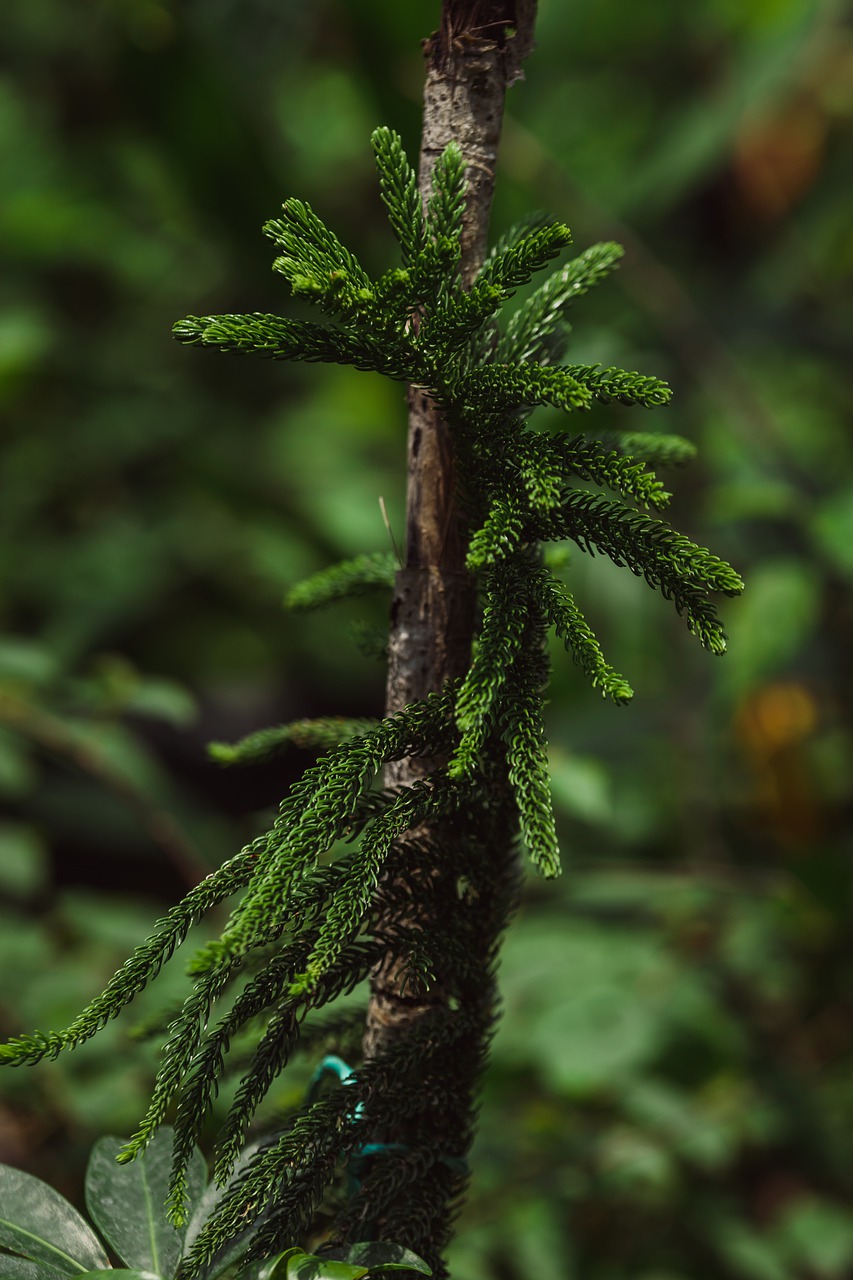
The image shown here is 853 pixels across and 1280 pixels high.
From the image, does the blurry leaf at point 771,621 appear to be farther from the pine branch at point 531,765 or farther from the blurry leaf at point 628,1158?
the pine branch at point 531,765

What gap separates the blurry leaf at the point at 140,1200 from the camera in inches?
18.3

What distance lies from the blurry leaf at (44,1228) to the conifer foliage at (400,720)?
7 cm

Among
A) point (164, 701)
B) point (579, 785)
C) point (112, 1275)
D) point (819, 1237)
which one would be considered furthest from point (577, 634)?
point (819, 1237)

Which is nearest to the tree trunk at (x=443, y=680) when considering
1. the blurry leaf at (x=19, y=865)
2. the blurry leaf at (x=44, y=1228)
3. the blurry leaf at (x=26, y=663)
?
the blurry leaf at (x=44, y=1228)

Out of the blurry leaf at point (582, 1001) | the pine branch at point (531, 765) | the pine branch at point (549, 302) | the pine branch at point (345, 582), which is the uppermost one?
the blurry leaf at point (582, 1001)

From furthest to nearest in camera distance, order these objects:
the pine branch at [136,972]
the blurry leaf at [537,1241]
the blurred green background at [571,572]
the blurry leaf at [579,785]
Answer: the blurred green background at [571,572], the blurry leaf at [537,1241], the blurry leaf at [579,785], the pine branch at [136,972]

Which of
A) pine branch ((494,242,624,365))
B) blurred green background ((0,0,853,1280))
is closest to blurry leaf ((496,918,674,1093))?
blurred green background ((0,0,853,1280))

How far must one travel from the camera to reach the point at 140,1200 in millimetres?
490

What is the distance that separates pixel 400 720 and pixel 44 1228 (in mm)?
255

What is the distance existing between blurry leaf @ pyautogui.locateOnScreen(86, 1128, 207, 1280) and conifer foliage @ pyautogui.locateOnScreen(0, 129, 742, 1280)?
0.04m

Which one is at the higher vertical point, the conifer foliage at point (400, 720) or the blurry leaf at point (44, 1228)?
the conifer foliage at point (400, 720)

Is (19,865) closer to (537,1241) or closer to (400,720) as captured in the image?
(537,1241)

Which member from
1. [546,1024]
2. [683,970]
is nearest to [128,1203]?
[546,1024]

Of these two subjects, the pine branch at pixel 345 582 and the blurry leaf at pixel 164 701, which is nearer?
the pine branch at pixel 345 582
